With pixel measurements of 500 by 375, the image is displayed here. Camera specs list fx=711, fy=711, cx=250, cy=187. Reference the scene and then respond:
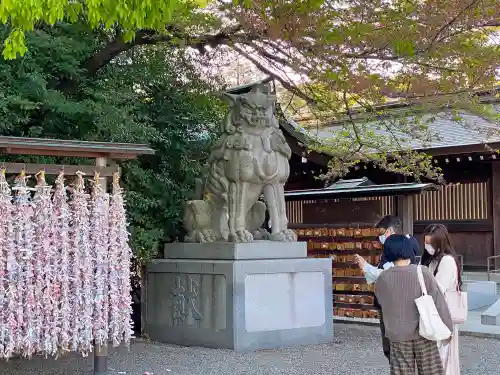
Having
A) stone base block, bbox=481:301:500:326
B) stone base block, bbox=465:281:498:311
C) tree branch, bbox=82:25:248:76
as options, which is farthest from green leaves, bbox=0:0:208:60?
stone base block, bbox=465:281:498:311

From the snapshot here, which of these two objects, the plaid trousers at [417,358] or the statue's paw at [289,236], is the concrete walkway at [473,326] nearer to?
the statue's paw at [289,236]

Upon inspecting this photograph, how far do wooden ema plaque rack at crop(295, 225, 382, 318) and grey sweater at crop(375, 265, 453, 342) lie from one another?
20.9 feet

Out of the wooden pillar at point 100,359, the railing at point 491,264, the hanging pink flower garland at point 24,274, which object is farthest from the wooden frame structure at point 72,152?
the railing at point 491,264

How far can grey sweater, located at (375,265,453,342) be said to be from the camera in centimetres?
520

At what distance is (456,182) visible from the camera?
1706 centimetres

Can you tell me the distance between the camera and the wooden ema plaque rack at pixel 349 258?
11766 millimetres

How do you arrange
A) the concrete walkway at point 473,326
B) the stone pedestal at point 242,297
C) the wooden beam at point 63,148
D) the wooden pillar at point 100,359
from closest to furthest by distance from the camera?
the wooden beam at point 63,148 → the wooden pillar at point 100,359 → the stone pedestal at point 242,297 → the concrete walkway at point 473,326

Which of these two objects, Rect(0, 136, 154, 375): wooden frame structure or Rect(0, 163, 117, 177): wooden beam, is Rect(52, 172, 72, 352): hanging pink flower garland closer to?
Rect(0, 163, 117, 177): wooden beam

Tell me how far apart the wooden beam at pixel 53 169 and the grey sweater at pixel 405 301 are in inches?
137

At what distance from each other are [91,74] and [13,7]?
5.08m

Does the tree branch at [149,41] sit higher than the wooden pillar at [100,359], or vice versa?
the tree branch at [149,41]

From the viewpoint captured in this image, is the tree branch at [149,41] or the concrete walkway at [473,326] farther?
the concrete walkway at [473,326]

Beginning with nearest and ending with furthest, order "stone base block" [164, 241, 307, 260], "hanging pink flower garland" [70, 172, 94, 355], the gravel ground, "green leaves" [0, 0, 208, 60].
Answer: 1. "green leaves" [0, 0, 208, 60]
2. "hanging pink flower garland" [70, 172, 94, 355]
3. the gravel ground
4. "stone base block" [164, 241, 307, 260]

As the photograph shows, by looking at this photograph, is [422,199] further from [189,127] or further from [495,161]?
[189,127]
